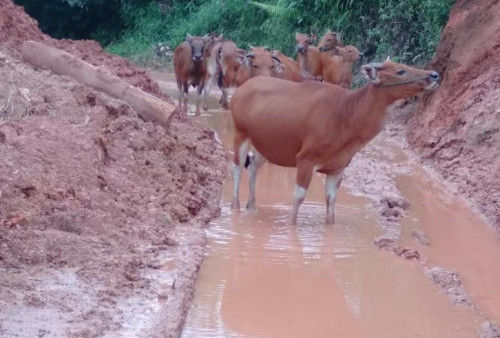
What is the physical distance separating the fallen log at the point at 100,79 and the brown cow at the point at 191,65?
631 cm

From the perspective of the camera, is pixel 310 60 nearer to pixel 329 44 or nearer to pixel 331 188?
pixel 329 44

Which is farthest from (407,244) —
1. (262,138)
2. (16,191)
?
(16,191)

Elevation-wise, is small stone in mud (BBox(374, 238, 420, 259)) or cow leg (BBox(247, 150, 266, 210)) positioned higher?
cow leg (BBox(247, 150, 266, 210))

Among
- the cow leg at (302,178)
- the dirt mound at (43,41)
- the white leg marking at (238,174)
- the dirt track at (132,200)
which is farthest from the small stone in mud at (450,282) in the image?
the dirt mound at (43,41)

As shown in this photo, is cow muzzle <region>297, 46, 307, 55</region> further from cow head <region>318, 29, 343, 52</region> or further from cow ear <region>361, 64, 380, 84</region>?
cow ear <region>361, 64, 380, 84</region>

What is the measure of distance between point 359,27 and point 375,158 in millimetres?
9552

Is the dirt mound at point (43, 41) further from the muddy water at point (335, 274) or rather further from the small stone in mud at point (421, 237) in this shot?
the small stone in mud at point (421, 237)

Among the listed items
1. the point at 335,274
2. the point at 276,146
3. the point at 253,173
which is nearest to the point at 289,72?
the point at 253,173

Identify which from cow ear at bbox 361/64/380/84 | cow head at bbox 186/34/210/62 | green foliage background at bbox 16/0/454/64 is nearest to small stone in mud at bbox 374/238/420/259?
cow ear at bbox 361/64/380/84

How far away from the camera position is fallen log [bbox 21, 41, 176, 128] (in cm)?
1264

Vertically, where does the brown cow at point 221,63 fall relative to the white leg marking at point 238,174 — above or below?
above

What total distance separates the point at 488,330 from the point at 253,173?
177 inches

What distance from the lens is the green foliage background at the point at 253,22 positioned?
22344 mm

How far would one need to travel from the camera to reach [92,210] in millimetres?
9469
